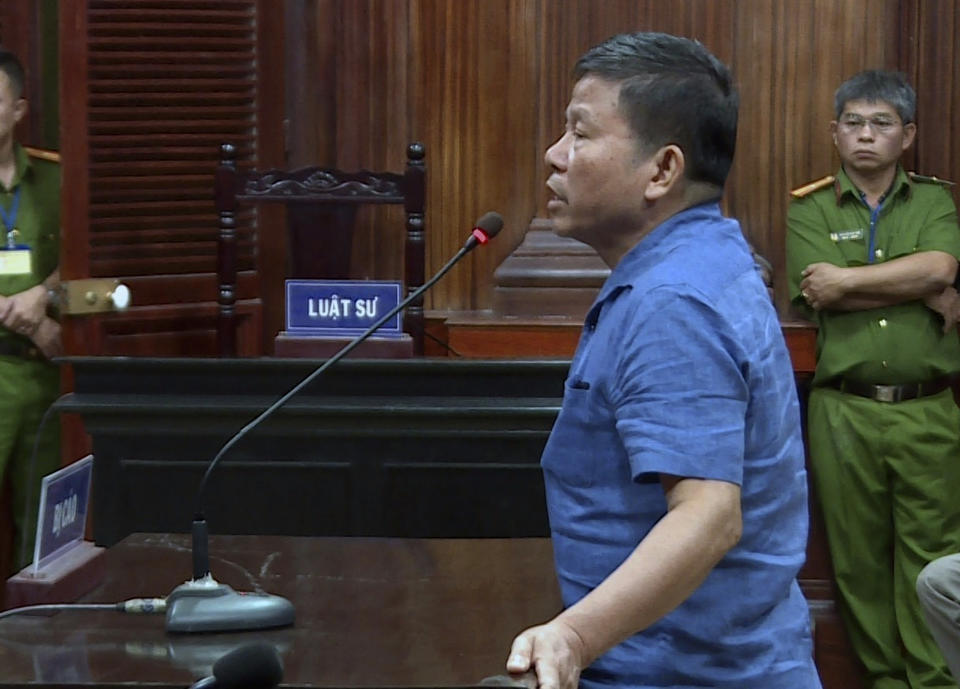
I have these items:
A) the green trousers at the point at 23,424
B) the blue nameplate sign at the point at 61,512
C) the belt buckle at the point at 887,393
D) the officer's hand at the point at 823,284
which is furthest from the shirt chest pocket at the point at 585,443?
the green trousers at the point at 23,424

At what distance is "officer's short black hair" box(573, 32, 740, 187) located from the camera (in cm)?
141

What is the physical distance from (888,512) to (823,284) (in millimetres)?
608

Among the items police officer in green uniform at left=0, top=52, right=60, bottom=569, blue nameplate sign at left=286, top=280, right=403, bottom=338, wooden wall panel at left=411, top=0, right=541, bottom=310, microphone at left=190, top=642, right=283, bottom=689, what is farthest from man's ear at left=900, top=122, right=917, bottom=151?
microphone at left=190, top=642, right=283, bottom=689

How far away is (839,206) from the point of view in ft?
12.1

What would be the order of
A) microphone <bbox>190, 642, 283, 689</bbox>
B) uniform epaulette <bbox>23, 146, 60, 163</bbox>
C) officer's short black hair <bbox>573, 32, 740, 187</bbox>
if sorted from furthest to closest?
uniform epaulette <bbox>23, 146, 60, 163</bbox> → officer's short black hair <bbox>573, 32, 740, 187</bbox> → microphone <bbox>190, 642, 283, 689</bbox>

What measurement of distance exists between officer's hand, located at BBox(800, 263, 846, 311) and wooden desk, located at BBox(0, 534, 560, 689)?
178 centimetres

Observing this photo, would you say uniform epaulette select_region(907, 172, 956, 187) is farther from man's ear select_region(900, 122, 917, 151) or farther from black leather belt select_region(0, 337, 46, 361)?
black leather belt select_region(0, 337, 46, 361)

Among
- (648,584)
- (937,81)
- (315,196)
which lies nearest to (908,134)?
(937,81)

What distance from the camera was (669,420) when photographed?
1.26 metres

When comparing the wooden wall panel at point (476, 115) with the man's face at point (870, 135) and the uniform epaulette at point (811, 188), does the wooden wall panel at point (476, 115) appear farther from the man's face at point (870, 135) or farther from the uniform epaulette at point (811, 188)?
the man's face at point (870, 135)

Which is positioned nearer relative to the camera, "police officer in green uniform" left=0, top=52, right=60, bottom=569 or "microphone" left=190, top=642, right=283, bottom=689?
"microphone" left=190, top=642, right=283, bottom=689


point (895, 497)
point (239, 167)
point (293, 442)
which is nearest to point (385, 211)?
point (239, 167)

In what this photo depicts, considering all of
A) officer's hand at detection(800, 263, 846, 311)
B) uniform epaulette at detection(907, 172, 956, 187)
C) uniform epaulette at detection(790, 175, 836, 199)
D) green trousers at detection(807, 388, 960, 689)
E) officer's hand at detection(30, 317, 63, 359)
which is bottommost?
green trousers at detection(807, 388, 960, 689)

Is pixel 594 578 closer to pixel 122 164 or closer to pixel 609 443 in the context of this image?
pixel 609 443
